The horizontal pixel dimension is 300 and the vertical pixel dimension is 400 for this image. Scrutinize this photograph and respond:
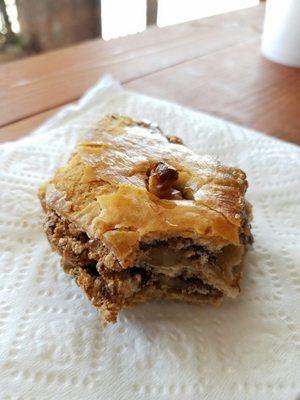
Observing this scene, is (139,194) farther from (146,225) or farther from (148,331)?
(148,331)

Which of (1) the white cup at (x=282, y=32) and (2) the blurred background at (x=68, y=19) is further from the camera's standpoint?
(2) the blurred background at (x=68, y=19)

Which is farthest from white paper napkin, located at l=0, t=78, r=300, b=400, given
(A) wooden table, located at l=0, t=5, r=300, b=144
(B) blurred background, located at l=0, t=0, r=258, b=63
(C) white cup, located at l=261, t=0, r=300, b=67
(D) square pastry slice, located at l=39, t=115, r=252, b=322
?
(B) blurred background, located at l=0, t=0, r=258, b=63

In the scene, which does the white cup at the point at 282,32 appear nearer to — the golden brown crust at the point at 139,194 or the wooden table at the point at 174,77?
the wooden table at the point at 174,77

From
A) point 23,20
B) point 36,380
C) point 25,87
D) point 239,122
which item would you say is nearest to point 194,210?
point 36,380

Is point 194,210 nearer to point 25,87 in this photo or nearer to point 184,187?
point 184,187

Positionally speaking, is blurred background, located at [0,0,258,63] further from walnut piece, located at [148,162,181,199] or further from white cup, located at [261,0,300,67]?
walnut piece, located at [148,162,181,199]

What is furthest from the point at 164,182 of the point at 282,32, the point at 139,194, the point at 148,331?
the point at 282,32

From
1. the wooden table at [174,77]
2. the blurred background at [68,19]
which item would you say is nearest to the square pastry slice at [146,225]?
the wooden table at [174,77]
